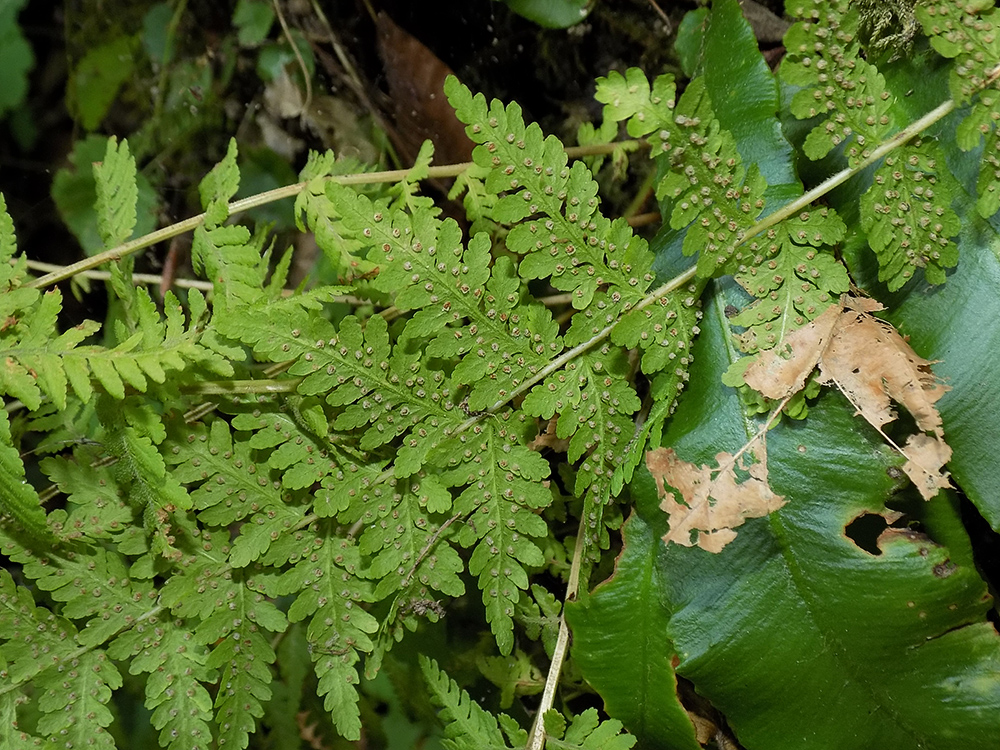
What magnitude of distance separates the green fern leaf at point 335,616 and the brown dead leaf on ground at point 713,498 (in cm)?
68

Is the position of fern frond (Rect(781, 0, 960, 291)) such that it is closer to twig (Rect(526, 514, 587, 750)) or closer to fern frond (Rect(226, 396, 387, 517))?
twig (Rect(526, 514, 587, 750))

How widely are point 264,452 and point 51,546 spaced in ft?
1.78

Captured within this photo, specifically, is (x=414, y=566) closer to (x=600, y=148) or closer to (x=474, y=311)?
(x=474, y=311)

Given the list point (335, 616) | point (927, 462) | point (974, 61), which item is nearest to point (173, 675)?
point (335, 616)

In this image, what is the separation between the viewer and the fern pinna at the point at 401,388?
1.42m

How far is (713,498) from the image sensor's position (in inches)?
58.7

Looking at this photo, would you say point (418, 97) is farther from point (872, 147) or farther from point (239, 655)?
point (239, 655)

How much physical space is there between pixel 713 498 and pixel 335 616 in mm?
845

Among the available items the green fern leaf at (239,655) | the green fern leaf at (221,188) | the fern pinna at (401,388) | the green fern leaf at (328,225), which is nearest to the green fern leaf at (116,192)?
the fern pinna at (401,388)

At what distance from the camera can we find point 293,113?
247 cm

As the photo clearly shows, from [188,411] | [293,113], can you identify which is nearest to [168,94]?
[293,113]

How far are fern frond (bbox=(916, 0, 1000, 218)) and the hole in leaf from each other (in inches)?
24.9

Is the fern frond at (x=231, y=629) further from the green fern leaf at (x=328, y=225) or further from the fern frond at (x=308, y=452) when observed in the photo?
the green fern leaf at (x=328, y=225)

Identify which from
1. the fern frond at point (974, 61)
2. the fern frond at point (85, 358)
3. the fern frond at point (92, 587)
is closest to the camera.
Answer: the fern frond at point (974, 61)
